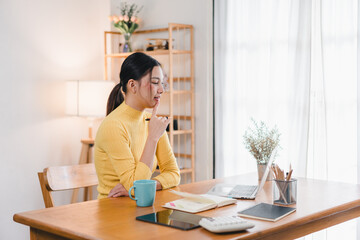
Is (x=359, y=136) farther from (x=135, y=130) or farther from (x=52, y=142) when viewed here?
(x=52, y=142)

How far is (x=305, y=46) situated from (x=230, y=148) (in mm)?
974

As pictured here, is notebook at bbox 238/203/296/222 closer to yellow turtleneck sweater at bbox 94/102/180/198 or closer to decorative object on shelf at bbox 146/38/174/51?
yellow turtleneck sweater at bbox 94/102/180/198

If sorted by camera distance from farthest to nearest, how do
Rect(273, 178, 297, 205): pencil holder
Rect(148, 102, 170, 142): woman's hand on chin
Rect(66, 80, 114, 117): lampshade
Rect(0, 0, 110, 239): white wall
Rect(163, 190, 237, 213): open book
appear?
Rect(66, 80, 114, 117): lampshade < Rect(0, 0, 110, 239): white wall < Rect(148, 102, 170, 142): woman's hand on chin < Rect(273, 178, 297, 205): pencil holder < Rect(163, 190, 237, 213): open book

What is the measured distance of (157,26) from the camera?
4.12m

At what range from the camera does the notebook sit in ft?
5.51

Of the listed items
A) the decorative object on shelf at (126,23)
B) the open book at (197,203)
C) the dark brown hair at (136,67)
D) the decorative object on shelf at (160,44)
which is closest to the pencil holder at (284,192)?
the open book at (197,203)

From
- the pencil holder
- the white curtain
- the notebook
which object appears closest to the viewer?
the notebook

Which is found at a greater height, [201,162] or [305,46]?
[305,46]

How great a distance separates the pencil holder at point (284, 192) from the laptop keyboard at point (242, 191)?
139 millimetres

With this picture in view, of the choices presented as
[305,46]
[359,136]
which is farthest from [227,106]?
[359,136]

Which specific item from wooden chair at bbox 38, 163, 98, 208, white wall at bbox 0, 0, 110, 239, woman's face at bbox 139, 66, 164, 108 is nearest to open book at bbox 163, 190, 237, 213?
woman's face at bbox 139, 66, 164, 108

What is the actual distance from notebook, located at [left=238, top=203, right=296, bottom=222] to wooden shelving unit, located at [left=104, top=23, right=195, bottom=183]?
1989mm

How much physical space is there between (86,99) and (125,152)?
2.00 m

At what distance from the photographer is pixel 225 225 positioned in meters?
1.49
